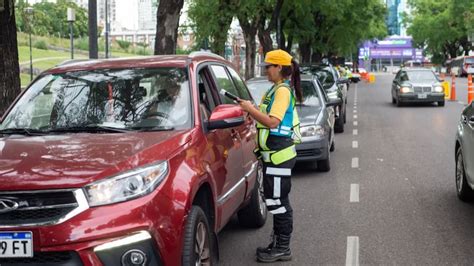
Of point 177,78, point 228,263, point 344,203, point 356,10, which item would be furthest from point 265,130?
point 356,10

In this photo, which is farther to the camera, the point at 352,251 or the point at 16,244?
the point at 352,251

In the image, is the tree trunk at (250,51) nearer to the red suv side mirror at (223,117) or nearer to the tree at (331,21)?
the tree at (331,21)

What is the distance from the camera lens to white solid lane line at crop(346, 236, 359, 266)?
5.41 meters

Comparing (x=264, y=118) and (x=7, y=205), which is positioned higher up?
(x=264, y=118)

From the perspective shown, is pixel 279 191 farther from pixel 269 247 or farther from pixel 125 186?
pixel 125 186

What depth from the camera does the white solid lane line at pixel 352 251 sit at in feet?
17.7

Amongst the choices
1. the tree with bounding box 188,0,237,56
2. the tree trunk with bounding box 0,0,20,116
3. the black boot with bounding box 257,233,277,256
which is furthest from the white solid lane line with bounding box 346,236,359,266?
the tree with bounding box 188,0,237,56

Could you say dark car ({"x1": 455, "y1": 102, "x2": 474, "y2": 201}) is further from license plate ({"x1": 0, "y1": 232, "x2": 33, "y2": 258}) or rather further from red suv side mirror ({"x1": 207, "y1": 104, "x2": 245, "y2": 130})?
license plate ({"x1": 0, "y1": 232, "x2": 33, "y2": 258})

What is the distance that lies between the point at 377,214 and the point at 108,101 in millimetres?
3688

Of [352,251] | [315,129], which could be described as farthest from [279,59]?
[315,129]

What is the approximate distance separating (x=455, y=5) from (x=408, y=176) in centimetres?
7051

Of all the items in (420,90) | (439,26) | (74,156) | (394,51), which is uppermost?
(439,26)

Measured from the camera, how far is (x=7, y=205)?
11.6 feet

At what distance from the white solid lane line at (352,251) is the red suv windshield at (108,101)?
1.99 metres
